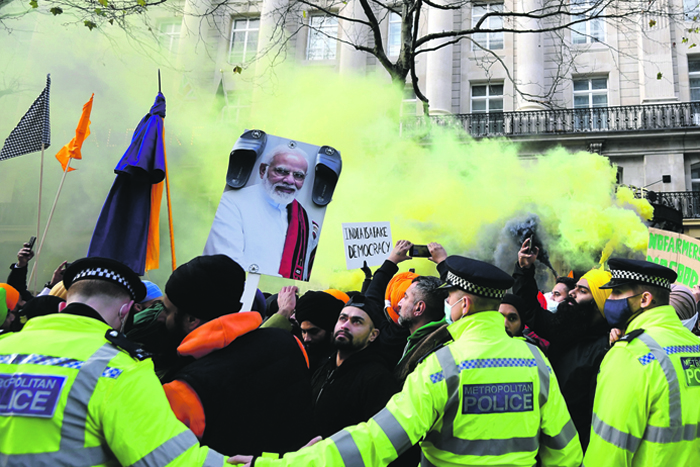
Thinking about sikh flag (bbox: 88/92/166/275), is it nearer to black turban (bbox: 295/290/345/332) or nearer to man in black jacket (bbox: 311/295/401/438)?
black turban (bbox: 295/290/345/332)

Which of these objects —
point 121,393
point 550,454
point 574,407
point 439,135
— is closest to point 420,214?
point 439,135

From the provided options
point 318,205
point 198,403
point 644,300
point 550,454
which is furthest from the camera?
point 318,205

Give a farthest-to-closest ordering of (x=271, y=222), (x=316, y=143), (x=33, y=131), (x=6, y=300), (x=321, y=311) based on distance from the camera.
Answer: (x=316, y=143)
(x=33, y=131)
(x=271, y=222)
(x=6, y=300)
(x=321, y=311)

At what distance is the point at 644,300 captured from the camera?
2482 millimetres

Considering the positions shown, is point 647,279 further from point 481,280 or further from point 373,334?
point 373,334

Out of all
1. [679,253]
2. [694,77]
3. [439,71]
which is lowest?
[679,253]

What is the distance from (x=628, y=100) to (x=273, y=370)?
63.9 feet

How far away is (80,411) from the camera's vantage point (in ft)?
4.66

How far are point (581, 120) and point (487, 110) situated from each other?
3294mm

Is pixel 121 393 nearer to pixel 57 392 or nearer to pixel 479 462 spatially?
pixel 57 392

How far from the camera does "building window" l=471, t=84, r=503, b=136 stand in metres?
17.7

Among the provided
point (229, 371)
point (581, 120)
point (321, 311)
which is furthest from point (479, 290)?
point (581, 120)

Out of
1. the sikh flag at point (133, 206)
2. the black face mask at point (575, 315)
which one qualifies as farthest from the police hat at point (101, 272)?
the black face mask at point (575, 315)

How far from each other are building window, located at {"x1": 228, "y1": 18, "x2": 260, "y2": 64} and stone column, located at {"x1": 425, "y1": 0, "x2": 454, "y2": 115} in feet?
22.7
